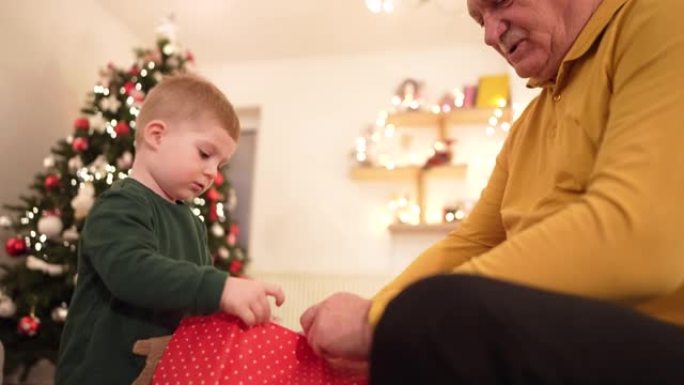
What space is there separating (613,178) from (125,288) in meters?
0.80

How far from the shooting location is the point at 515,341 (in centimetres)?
47

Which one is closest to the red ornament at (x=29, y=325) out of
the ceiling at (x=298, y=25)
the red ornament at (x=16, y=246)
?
the red ornament at (x=16, y=246)

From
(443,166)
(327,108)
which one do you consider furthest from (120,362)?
(327,108)

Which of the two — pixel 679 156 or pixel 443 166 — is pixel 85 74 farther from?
pixel 679 156

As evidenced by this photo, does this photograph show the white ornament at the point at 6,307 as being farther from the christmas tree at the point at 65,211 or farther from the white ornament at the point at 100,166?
the white ornament at the point at 100,166

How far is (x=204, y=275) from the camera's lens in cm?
99

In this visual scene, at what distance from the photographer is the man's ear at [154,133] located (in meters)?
1.29

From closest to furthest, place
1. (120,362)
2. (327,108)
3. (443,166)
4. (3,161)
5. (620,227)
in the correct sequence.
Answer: (620,227)
(120,362)
(3,161)
(443,166)
(327,108)

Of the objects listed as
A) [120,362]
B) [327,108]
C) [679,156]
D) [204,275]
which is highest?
[327,108]

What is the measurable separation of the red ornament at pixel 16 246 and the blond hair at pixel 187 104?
182 centimetres

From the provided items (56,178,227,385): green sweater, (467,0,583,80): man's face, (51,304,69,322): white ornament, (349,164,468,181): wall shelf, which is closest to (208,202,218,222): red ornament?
(51,304,69,322): white ornament

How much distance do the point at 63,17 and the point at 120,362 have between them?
10.5 feet

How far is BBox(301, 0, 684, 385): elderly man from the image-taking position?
47 cm

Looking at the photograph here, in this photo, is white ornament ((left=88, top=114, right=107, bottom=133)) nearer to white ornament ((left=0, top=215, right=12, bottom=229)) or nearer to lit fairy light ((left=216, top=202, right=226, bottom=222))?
white ornament ((left=0, top=215, right=12, bottom=229))
